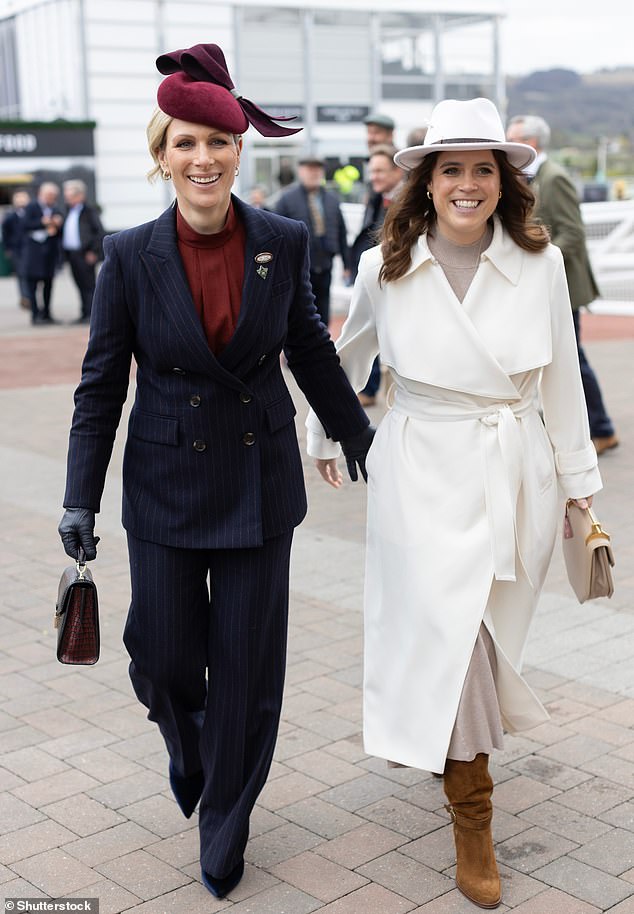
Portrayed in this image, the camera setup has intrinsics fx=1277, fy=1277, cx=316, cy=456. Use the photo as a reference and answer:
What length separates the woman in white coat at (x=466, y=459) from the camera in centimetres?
312

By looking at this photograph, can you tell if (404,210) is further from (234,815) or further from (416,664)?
(234,815)

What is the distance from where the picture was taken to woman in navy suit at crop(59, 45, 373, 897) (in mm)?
2975

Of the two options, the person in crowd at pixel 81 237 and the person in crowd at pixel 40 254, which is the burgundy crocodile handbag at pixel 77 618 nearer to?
the person in crowd at pixel 81 237

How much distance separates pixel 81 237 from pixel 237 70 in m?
22.7

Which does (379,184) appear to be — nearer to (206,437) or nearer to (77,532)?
(206,437)

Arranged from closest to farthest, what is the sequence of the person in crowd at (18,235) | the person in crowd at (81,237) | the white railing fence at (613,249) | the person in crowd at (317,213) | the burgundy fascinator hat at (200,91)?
1. the burgundy fascinator hat at (200,91)
2. the person in crowd at (317,213)
3. the white railing fence at (613,249)
4. the person in crowd at (81,237)
5. the person in crowd at (18,235)

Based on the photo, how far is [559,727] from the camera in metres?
4.08

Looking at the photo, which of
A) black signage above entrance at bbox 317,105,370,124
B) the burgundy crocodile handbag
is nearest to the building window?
black signage above entrance at bbox 317,105,370,124

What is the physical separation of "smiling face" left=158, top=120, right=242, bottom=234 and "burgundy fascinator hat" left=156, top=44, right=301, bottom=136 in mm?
30

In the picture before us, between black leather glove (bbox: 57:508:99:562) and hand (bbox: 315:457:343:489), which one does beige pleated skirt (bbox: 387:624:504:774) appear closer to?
hand (bbox: 315:457:343:489)

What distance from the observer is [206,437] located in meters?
3.04

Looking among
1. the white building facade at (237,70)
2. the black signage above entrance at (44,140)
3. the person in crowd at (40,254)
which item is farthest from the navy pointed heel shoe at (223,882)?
the black signage above entrance at (44,140)

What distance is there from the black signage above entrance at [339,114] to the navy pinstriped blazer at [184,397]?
37199 millimetres

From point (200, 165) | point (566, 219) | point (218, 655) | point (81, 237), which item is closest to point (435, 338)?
→ point (200, 165)
